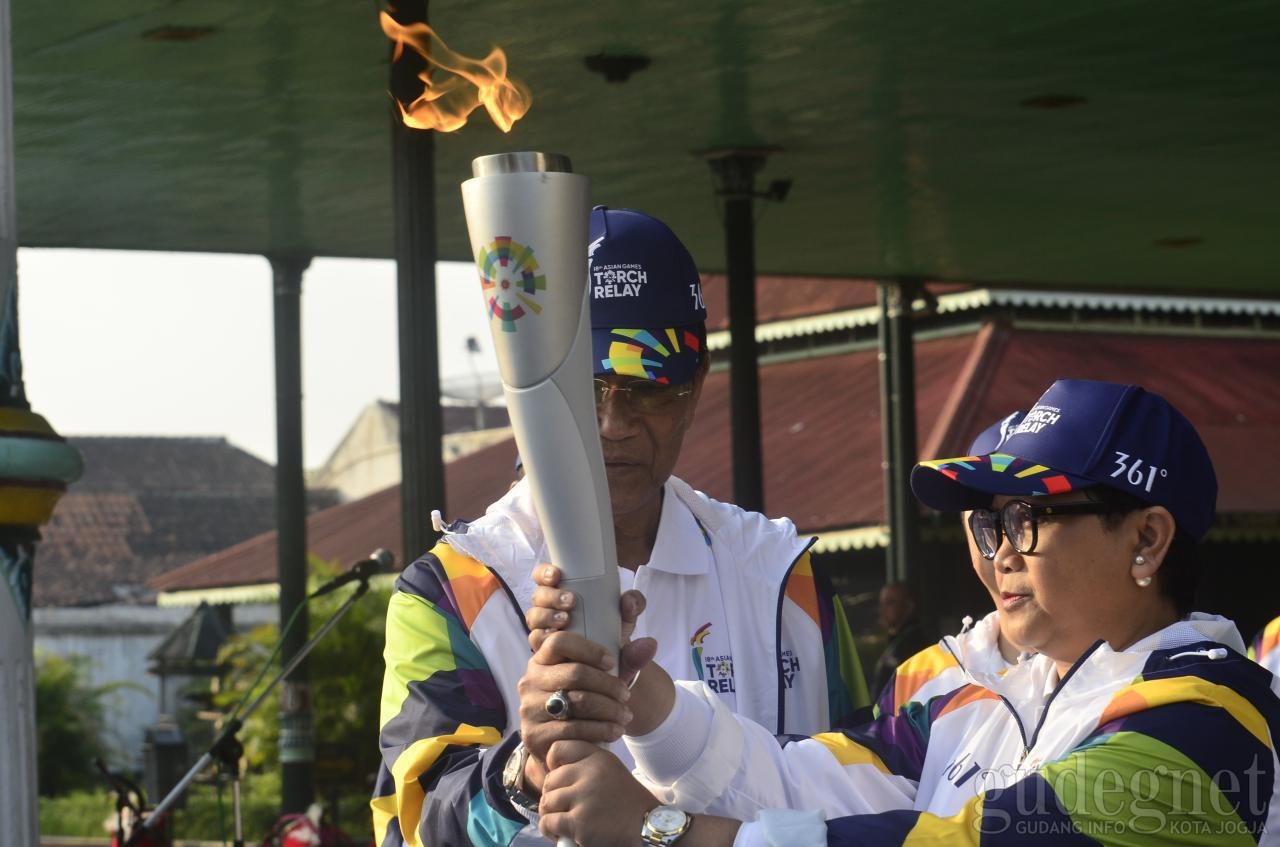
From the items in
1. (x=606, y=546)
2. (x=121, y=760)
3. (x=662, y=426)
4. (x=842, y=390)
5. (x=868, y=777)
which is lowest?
(x=121, y=760)

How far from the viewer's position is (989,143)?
387 inches

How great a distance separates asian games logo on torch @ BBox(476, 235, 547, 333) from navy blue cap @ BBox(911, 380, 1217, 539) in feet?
2.48

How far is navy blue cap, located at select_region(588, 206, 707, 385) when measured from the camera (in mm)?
2809

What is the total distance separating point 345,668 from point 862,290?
6157 mm

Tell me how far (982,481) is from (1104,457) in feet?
0.52

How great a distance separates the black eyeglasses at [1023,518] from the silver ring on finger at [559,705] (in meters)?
0.69

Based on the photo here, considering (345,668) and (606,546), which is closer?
(606,546)

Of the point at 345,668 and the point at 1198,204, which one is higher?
the point at 1198,204

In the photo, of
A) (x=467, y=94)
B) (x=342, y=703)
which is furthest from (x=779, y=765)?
(x=342, y=703)

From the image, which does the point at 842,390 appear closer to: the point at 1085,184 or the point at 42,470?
the point at 1085,184

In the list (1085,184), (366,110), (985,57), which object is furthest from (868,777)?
→ (1085,184)

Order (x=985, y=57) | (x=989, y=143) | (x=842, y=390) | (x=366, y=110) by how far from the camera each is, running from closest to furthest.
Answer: (x=985, y=57) < (x=366, y=110) < (x=989, y=143) < (x=842, y=390)

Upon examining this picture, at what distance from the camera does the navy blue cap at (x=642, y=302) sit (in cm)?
281

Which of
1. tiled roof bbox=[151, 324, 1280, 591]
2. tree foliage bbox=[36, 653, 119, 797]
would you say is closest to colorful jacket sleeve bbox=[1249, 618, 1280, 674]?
tiled roof bbox=[151, 324, 1280, 591]
